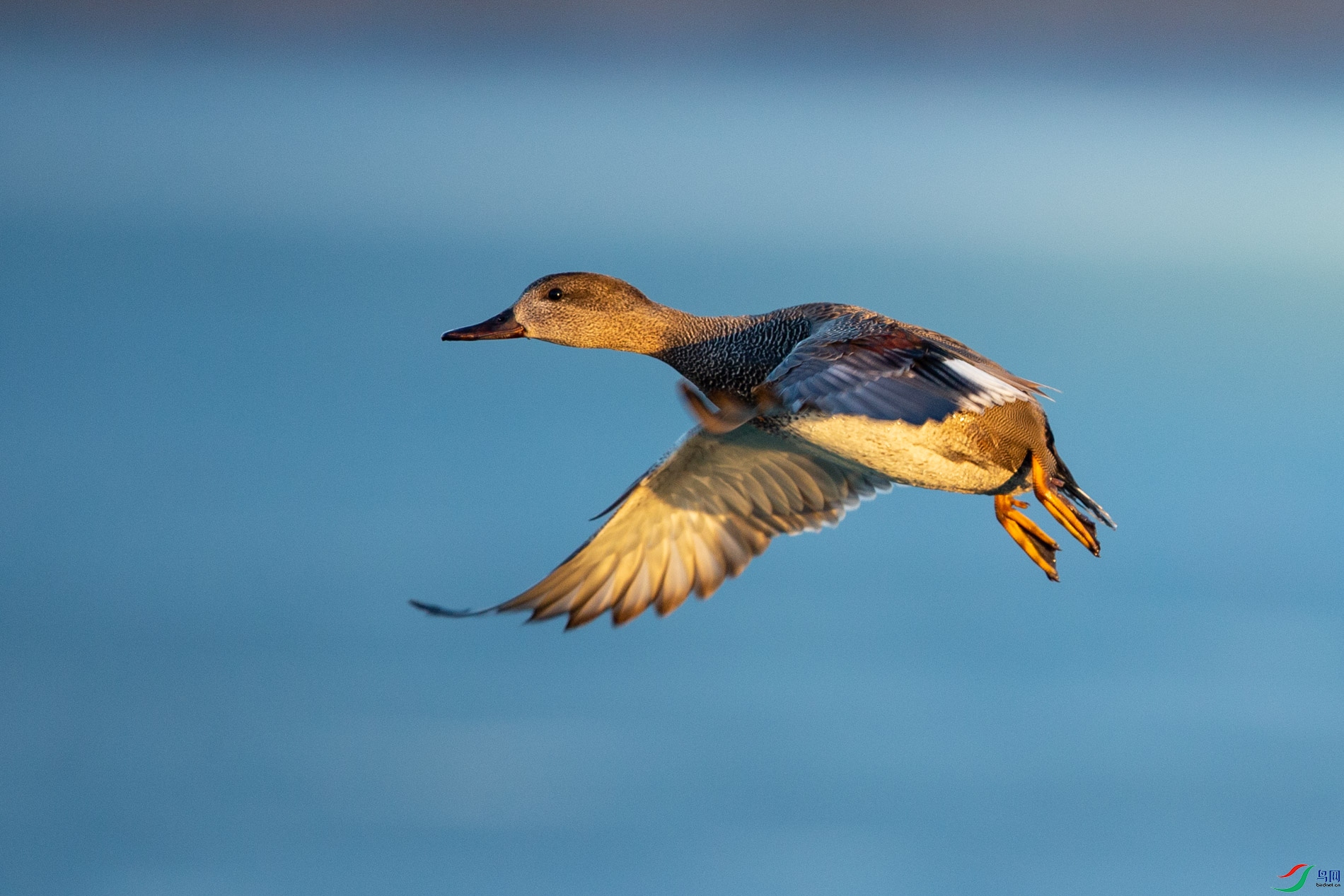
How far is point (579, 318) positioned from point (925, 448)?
1.37 metres

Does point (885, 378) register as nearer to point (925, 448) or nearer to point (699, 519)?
point (925, 448)

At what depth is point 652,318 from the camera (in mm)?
4902

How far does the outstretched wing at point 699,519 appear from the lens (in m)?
5.02

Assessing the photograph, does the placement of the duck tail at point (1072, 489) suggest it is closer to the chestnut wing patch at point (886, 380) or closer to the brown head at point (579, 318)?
→ the chestnut wing patch at point (886, 380)

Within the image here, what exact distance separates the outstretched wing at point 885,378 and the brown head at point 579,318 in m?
0.93

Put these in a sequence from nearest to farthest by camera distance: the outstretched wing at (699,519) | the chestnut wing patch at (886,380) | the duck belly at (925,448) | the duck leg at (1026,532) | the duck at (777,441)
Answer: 1. the chestnut wing patch at (886,380)
2. the duck at (777,441)
3. the duck belly at (925,448)
4. the duck leg at (1026,532)
5. the outstretched wing at (699,519)

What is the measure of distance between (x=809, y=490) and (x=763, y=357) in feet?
2.59

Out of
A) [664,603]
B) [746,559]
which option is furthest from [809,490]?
[664,603]

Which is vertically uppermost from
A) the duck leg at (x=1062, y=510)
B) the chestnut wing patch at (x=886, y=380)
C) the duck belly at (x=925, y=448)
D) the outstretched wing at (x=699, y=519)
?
the chestnut wing patch at (x=886, y=380)

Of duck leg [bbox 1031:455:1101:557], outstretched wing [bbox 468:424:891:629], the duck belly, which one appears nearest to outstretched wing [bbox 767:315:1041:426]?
the duck belly

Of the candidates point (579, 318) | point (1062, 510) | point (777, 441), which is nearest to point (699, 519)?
point (777, 441)

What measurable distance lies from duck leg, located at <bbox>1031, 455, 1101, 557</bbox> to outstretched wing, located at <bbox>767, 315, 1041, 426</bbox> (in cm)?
46

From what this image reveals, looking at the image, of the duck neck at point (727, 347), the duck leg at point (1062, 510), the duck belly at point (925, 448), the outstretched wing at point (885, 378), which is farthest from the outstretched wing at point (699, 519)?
the outstretched wing at point (885, 378)

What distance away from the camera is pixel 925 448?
430 centimetres
